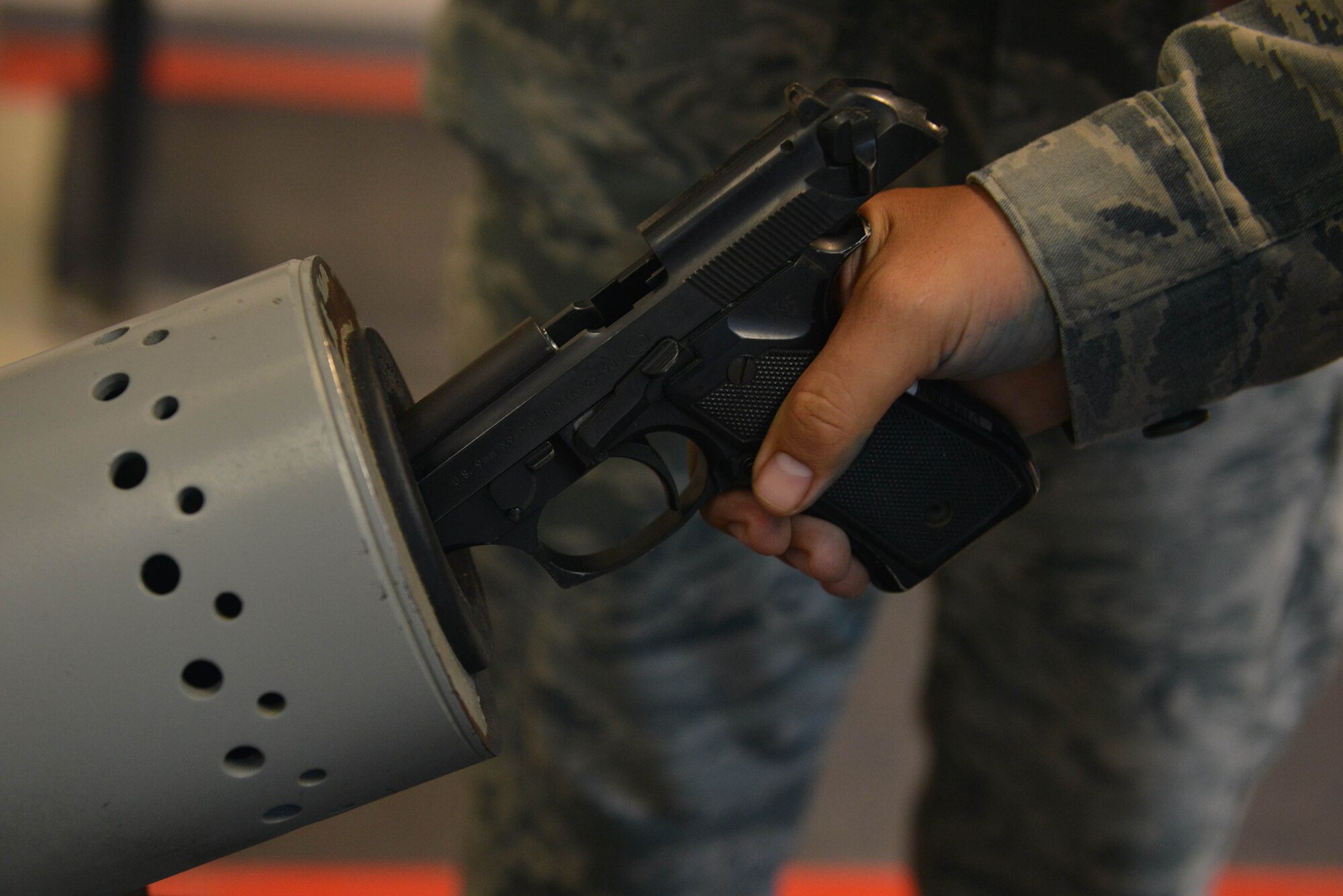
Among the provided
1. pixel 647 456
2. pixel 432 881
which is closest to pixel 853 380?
pixel 647 456

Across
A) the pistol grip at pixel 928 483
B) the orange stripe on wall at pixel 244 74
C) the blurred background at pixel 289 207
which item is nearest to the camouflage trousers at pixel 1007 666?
the pistol grip at pixel 928 483

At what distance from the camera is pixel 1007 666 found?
37.0 inches

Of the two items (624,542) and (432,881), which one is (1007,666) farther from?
(432,881)

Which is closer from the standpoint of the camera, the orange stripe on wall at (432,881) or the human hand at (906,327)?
the human hand at (906,327)

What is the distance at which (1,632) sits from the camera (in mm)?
445

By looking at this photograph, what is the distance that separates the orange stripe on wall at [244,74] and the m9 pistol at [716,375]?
2.62m

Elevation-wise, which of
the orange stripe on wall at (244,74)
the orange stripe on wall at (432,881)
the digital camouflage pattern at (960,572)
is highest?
the orange stripe on wall at (244,74)


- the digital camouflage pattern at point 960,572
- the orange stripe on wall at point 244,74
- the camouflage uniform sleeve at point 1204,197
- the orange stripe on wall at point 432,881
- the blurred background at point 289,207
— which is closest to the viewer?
the camouflage uniform sleeve at point 1204,197

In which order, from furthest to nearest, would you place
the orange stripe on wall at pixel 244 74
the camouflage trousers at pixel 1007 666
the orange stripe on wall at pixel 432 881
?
the orange stripe on wall at pixel 244 74 → the orange stripe on wall at pixel 432 881 → the camouflage trousers at pixel 1007 666

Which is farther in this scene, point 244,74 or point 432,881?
point 244,74

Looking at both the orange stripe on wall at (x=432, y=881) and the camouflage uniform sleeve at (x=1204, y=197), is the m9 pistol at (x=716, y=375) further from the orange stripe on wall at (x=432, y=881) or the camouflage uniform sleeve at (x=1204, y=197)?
the orange stripe on wall at (x=432, y=881)

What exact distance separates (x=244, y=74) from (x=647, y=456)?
9.60 feet

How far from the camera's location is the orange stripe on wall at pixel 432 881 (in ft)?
4.08

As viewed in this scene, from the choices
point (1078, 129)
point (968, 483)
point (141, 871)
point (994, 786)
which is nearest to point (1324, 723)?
point (994, 786)
